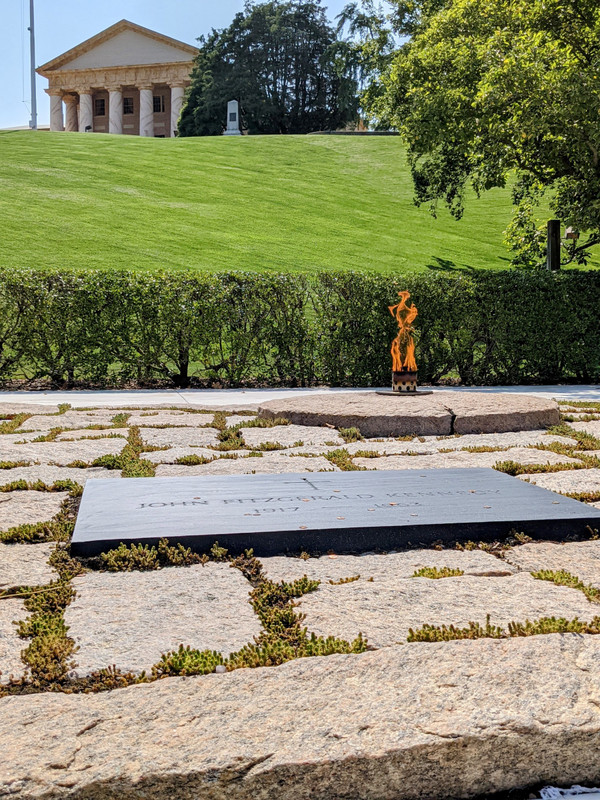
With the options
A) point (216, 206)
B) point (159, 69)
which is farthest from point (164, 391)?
point (159, 69)

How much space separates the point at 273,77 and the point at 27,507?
52700mm

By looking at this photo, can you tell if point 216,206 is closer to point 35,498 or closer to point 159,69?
point 35,498

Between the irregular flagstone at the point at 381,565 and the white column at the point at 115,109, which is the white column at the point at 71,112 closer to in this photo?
the white column at the point at 115,109

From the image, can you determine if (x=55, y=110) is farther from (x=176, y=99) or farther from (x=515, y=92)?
(x=515, y=92)

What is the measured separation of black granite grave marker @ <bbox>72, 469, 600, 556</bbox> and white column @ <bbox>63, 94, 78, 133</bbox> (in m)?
69.9

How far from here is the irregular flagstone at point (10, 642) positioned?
6.23 ft

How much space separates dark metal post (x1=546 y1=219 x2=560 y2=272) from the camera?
13.8 metres

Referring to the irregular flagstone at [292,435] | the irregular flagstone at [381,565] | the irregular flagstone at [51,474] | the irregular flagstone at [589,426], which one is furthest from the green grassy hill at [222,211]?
the irregular flagstone at [381,565]

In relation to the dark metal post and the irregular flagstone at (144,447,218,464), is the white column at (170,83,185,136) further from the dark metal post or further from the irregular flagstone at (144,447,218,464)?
the irregular flagstone at (144,447,218,464)

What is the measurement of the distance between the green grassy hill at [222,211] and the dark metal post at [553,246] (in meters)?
4.40

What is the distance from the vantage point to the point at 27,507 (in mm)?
3482

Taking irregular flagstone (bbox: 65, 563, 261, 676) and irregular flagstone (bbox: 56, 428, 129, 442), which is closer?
irregular flagstone (bbox: 65, 563, 261, 676)

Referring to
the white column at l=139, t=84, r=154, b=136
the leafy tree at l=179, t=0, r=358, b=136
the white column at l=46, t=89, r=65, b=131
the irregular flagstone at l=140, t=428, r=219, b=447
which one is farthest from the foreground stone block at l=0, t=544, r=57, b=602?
the white column at l=46, t=89, r=65, b=131

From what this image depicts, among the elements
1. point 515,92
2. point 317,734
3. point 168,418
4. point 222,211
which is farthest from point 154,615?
point 222,211
